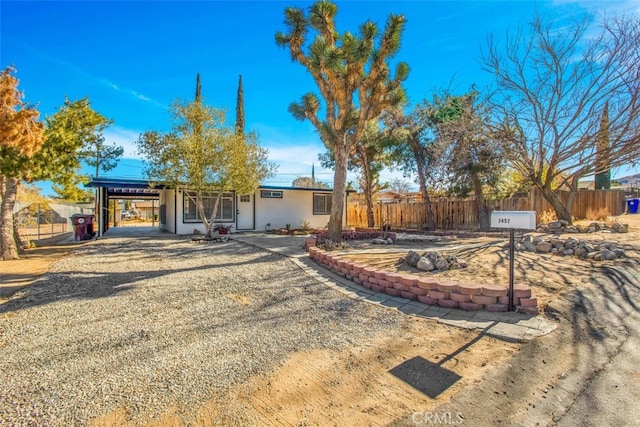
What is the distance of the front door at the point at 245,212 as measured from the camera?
14.7m

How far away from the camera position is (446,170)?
39.2 ft

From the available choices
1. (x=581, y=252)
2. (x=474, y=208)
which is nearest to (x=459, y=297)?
(x=581, y=252)

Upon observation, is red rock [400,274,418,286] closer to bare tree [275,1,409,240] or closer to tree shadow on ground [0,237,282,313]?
tree shadow on ground [0,237,282,313]

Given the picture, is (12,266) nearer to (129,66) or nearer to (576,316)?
(129,66)

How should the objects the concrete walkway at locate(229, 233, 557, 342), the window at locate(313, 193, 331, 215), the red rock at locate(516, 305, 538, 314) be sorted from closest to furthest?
the concrete walkway at locate(229, 233, 557, 342)
the red rock at locate(516, 305, 538, 314)
the window at locate(313, 193, 331, 215)

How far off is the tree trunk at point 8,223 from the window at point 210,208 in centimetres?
536

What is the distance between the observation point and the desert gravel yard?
77.5 inches

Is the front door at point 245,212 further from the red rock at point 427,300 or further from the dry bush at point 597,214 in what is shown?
the dry bush at point 597,214

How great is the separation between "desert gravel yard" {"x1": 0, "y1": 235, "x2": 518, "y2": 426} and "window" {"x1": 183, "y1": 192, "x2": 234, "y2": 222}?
877 centimetres

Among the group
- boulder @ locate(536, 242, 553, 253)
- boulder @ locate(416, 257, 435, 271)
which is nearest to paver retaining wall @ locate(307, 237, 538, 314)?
boulder @ locate(416, 257, 435, 271)

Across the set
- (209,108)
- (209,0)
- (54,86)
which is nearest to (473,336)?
(209,0)

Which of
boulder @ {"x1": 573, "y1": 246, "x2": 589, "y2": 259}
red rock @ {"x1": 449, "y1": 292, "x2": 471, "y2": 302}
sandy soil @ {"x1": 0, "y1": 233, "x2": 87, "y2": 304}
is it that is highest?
boulder @ {"x1": 573, "y1": 246, "x2": 589, "y2": 259}

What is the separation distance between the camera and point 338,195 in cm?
869

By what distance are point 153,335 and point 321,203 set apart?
14012 millimetres
